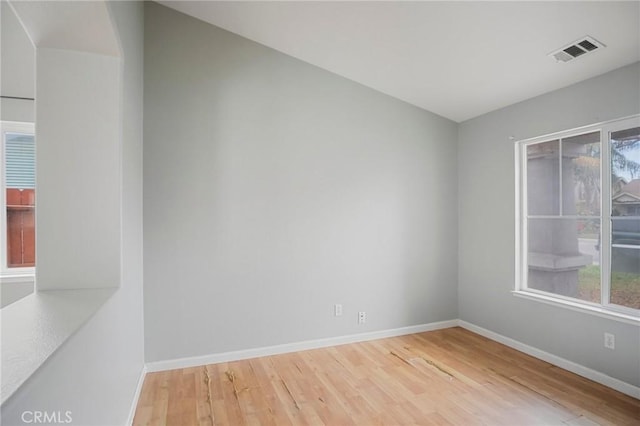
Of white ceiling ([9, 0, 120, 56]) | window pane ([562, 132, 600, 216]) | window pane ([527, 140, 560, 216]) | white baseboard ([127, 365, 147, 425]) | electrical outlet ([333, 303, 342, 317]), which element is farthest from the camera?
electrical outlet ([333, 303, 342, 317])

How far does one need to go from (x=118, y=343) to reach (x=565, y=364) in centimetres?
362

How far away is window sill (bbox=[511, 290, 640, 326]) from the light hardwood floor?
0.57 m

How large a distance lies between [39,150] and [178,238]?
4.49 feet

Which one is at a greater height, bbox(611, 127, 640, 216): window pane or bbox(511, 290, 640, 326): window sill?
bbox(611, 127, 640, 216): window pane

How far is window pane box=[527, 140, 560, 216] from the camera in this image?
10.1 feet

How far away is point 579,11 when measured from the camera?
205 centimetres

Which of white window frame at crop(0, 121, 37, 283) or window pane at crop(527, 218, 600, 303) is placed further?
white window frame at crop(0, 121, 37, 283)

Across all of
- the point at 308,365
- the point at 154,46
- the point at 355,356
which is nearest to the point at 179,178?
the point at 154,46

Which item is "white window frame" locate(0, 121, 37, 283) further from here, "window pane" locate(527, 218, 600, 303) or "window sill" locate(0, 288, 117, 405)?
"window pane" locate(527, 218, 600, 303)

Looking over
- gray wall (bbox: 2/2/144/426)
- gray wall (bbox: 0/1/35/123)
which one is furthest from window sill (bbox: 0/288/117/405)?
gray wall (bbox: 0/1/35/123)

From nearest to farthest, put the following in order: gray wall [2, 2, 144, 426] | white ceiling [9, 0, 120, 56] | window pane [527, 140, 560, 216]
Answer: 1. gray wall [2, 2, 144, 426]
2. white ceiling [9, 0, 120, 56]
3. window pane [527, 140, 560, 216]

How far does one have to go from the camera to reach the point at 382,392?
2471 millimetres

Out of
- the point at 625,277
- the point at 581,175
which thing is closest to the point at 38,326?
the point at 625,277

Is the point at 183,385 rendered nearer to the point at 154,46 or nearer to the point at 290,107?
the point at 290,107
